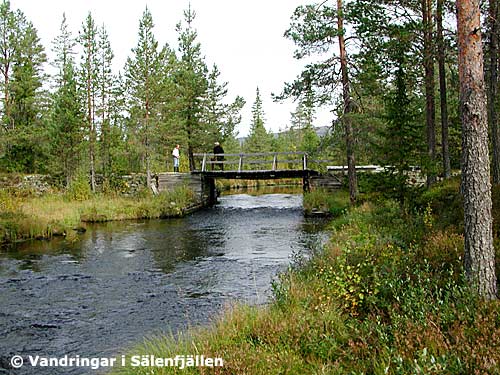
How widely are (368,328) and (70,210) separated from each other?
57.1 feet

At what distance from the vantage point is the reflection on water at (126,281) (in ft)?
23.2

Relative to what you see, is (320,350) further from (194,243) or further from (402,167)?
(194,243)

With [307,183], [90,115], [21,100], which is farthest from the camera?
[21,100]

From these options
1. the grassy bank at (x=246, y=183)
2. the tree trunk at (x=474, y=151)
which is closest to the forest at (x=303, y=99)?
the tree trunk at (x=474, y=151)

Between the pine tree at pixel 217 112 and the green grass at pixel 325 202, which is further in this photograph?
the pine tree at pixel 217 112

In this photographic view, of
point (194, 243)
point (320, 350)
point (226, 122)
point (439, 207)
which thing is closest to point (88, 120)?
point (226, 122)

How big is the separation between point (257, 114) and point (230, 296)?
56.1m

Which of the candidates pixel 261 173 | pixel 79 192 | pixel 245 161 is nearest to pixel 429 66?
pixel 261 173

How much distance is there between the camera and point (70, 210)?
782 inches

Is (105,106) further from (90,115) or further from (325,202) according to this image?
(325,202)

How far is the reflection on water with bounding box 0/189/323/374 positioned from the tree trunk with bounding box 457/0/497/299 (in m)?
3.85

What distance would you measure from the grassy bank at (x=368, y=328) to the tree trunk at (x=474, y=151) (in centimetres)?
41

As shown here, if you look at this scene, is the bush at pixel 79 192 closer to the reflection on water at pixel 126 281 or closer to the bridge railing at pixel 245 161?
the reflection on water at pixel 126 281

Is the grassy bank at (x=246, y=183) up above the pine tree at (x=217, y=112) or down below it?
below
